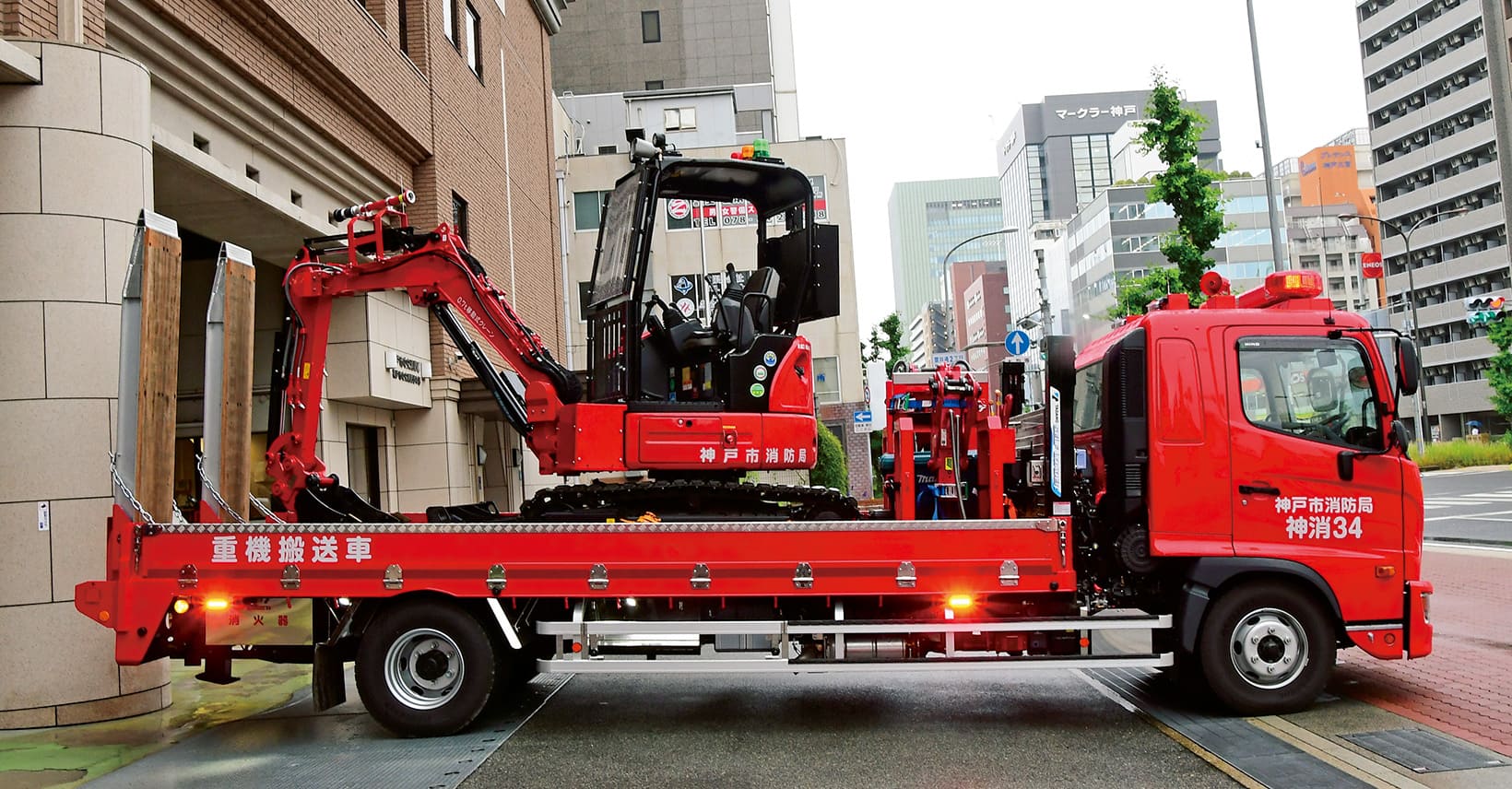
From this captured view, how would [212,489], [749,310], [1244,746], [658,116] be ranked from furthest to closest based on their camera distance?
[658,116], [749,310], [212,489], [1244,746]

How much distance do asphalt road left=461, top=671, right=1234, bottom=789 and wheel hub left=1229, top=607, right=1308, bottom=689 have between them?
757 millimetres

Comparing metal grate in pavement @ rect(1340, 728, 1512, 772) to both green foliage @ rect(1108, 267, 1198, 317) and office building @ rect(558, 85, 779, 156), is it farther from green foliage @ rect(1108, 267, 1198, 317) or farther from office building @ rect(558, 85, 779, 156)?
office building @ rect(558, 85, 779, 156)

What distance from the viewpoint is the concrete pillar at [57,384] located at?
317 inches

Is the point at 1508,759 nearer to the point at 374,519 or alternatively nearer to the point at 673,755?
the point at 673,755

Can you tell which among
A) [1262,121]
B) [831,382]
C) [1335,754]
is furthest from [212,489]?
[831,382]

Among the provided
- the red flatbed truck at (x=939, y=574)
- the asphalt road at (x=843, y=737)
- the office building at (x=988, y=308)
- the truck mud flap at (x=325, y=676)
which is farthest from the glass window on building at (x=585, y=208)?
the office building at (x=988, y=308)

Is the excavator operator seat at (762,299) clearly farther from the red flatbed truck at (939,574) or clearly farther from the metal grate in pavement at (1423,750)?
the metal grate in pavement at (1423,750)

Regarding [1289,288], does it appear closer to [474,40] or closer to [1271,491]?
[1271,491]

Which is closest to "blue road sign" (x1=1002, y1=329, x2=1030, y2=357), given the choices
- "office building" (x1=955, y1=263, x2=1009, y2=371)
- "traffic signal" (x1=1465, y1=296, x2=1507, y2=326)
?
"traffic signal" (x1=1465, y1=296, x2=1507, y2=326)

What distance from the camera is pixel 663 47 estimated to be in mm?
57906

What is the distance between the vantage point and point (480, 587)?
23.0 feet

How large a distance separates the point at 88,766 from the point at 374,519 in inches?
95.1

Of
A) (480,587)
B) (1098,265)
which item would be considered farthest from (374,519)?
(1098,265)

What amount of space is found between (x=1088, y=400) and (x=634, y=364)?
3.30 m
